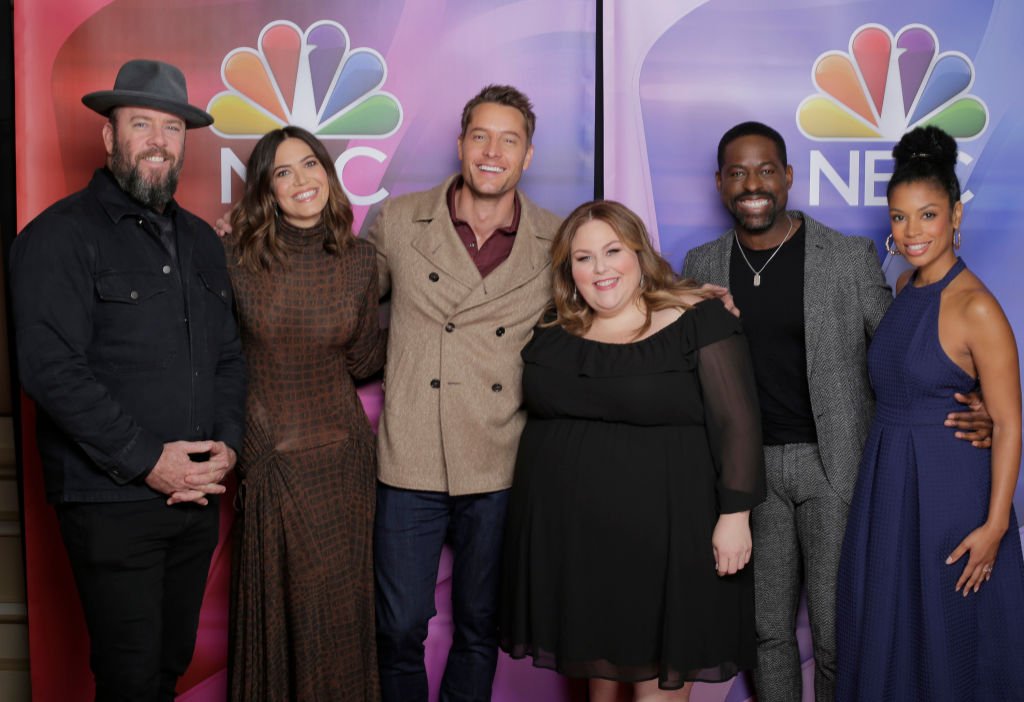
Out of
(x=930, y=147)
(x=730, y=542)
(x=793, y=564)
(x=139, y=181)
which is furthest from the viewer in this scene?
(x=793, y=564)

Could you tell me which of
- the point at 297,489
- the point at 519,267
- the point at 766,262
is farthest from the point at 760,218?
the point at 297,489

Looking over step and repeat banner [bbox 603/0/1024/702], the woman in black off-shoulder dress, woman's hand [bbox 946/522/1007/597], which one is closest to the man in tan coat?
the woman in black off-shoulder dress

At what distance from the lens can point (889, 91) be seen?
3.11m

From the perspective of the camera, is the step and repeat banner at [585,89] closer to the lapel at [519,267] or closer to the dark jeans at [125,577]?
the lapel at [519,267]

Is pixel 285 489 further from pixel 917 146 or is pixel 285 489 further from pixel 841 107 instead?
pixel 841 107

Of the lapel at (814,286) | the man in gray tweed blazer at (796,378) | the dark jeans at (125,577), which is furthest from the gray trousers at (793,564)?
the dark jeans at (125,577)

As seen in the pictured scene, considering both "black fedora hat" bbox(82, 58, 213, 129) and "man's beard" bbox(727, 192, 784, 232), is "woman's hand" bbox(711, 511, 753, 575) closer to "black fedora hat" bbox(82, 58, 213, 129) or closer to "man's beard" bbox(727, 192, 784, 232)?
"man's beard" bbox(727, 192, 784, 232)

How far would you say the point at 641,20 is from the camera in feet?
10.2

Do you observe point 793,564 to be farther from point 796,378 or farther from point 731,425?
point 731,425

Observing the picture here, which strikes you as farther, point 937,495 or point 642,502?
point 937,495

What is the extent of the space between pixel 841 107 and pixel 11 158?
9.28 ft

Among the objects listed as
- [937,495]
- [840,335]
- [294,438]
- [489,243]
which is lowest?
[937,495]

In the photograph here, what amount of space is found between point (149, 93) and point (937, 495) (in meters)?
2.18

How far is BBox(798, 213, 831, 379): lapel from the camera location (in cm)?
263
